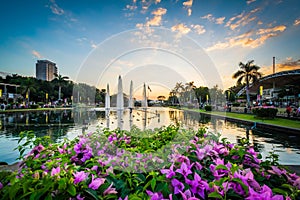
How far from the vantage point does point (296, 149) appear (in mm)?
6551

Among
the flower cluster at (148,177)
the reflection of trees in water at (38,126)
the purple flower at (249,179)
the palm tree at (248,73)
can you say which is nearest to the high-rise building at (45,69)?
the reflection of trees in water at (38,126)

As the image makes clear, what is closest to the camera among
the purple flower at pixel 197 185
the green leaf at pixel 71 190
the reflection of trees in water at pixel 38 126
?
the green leaf at pixel 71 190

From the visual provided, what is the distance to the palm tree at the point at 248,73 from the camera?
29325 mm

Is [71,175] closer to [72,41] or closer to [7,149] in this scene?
[72,41]

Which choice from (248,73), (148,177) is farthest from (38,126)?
(248,73)

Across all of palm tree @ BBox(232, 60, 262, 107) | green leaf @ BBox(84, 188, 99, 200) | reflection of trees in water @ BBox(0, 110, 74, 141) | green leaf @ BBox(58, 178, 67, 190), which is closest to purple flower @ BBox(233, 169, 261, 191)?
green leaf @ BBox(84, 188, 99, 200)

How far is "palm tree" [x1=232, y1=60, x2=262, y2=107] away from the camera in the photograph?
29.3 meters

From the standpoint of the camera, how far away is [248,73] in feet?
97.8

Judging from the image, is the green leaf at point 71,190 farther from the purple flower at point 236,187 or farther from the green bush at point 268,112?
the green bush at point 268,112

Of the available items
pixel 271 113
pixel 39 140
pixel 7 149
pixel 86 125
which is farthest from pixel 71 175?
pixel 271 113

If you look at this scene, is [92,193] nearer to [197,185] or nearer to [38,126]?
[197,185]

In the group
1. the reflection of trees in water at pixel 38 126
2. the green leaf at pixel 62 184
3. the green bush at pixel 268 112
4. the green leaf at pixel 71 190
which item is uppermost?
the green leaf at pixel 62 184

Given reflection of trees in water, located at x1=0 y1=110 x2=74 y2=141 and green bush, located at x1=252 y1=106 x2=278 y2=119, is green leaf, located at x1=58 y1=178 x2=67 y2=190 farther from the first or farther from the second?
green bush, located at x1=252 y1=106 x2=278 y2=119

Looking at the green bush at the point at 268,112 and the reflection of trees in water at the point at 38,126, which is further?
the green bush at the point at 268,112
